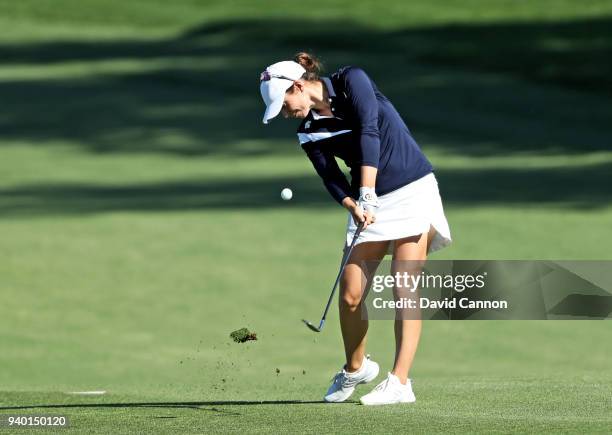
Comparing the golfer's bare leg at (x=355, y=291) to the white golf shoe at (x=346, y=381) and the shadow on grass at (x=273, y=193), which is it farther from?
the shadow on grass at (x=273, y=193)

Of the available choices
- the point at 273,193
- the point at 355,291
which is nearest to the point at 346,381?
the point at 355,291

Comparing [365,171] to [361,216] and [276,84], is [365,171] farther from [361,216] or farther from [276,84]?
[276,84]

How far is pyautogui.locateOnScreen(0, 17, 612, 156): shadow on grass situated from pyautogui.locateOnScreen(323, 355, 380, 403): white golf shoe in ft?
40.8

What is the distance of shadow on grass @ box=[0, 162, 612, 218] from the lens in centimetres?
1609

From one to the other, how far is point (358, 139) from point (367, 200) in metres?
0.28

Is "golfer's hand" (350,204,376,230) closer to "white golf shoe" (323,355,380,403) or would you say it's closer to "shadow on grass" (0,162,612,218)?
"white golf shoe" (323,355,380,403)

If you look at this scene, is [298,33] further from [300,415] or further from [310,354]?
[300,415]

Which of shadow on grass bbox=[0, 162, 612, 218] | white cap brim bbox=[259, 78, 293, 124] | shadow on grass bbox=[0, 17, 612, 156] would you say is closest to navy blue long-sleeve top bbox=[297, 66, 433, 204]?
white cap brim bbox=[259, 78, 293, 124]

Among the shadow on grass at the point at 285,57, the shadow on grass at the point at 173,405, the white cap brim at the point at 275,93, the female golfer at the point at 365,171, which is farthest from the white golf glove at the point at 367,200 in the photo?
the shadow on grass at the point at 285,57

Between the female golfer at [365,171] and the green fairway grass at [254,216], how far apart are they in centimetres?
49

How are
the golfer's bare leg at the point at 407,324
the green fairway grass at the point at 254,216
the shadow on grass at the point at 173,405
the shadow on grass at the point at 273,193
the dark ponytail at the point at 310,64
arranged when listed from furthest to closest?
the shadow on grass at the point at 273,193 < the green fairway grass at the point at 254,216 < the shadow on grass at the point at 173,405 < the golfer's bare leg at the point at 407,324 < the dark ponytail at the point at 310,64

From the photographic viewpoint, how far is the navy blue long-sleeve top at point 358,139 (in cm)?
653


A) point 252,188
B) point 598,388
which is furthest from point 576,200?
point 598,388

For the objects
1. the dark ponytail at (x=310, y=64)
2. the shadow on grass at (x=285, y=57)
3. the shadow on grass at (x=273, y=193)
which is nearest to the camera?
the dark ponytail at (x=310, y=64)
